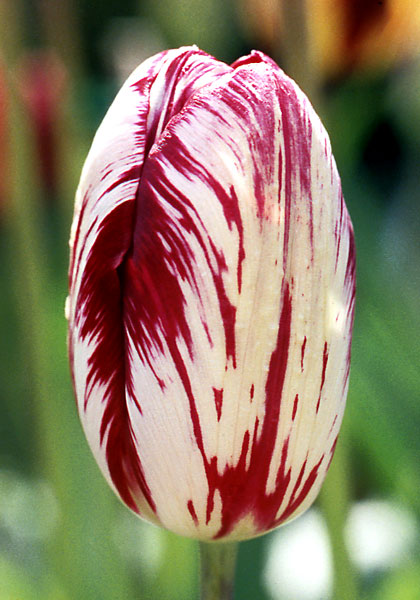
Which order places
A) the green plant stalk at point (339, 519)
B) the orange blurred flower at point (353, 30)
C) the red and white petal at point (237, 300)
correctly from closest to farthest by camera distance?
1. the red and white petal at point (237, 300)
2. the green plant stalk at point (339, 519)
3. the orange blurred flower at point (353, 30)

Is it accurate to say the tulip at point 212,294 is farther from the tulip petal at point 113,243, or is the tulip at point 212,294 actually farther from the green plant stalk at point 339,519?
the green plant stalk at point 339,519

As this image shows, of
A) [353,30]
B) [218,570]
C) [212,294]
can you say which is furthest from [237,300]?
[353,30]

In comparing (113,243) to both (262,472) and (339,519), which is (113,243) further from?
(339,519)

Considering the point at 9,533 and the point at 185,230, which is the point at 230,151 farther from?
the point at 9,533

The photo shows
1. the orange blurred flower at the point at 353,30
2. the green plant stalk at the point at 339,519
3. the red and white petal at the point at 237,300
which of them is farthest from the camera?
the orange blurred flower at the point at 353,30

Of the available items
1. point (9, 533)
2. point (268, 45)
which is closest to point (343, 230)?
point (268, 45)

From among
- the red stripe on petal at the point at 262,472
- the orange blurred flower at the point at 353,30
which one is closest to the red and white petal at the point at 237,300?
the red stripe on petal at the point at 262,472

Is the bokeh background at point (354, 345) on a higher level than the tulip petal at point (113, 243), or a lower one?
lower
